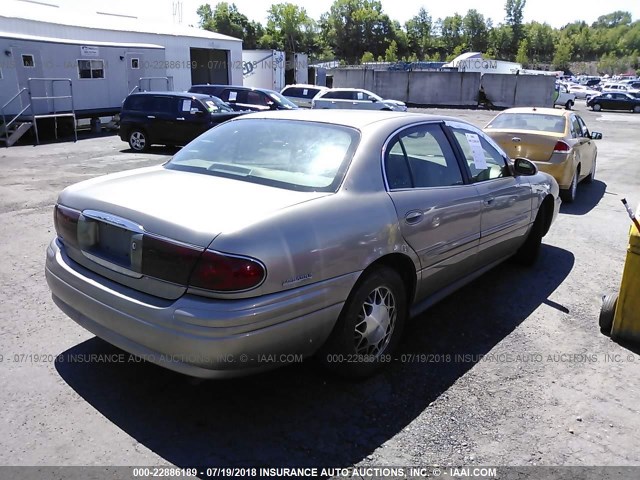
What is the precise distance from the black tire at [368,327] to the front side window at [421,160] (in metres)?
0.65

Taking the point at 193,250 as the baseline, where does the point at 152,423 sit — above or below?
below

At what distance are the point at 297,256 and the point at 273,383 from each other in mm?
1044

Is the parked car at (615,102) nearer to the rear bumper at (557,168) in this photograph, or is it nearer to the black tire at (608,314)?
the rear bumper at (557,168)

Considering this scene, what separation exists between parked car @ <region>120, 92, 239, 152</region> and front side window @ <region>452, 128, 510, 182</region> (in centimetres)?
1066

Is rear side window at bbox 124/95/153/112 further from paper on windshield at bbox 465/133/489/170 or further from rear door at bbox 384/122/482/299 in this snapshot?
rear door at bbox 384/122/482/299

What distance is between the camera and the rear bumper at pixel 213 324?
2.54m

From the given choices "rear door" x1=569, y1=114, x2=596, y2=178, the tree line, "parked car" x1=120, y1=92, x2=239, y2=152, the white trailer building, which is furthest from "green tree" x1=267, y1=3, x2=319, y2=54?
"rear door" x1=569, y1=114, x2=596, y2=178

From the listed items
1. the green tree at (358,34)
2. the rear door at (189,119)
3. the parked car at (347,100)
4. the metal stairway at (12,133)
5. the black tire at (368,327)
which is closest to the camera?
the black tire at (368,327)

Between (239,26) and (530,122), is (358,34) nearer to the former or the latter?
(239,26)

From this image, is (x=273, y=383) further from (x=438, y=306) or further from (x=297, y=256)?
(x=438, y=306)

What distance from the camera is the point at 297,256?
8.92 feet

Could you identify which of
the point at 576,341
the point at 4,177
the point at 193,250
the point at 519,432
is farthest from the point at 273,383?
the point at 4,177

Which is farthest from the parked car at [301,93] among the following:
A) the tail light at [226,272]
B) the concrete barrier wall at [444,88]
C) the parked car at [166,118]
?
the tail light at [226,272]

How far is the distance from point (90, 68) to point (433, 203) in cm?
1956
